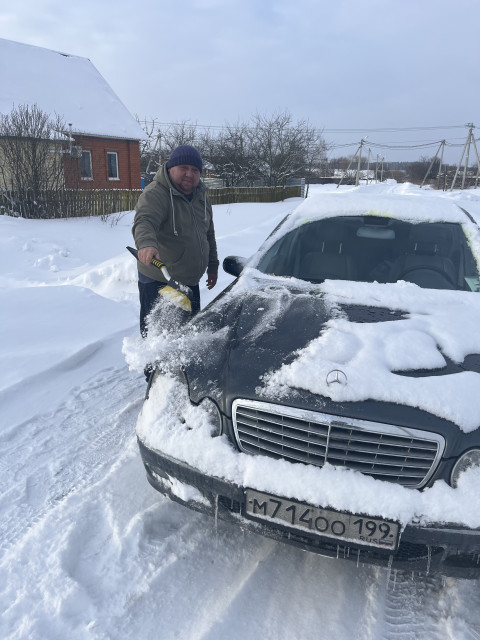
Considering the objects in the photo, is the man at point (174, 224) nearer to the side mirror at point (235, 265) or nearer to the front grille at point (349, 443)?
the side mirror at point (235, 265)

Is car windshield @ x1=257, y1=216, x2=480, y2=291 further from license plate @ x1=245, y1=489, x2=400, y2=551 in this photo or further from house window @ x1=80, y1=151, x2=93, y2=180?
house window @ x1=80, y1=151, x2=93, y2=180

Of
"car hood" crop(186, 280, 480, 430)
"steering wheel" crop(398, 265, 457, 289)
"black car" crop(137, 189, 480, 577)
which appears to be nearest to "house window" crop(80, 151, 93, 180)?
"steering wheel" crop(398, 265, 457, 289)

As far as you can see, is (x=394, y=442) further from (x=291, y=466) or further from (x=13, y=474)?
(x=13, y=474)

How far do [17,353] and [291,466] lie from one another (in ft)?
9.18

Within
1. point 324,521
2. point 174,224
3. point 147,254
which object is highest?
point 174,224

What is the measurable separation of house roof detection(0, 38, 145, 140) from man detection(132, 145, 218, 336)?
2054 centimetres

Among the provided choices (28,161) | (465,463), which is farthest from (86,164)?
(465,463)

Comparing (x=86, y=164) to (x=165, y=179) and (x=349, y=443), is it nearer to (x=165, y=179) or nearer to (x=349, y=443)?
(x=165, y=179)

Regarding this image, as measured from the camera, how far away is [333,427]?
1.78 meters

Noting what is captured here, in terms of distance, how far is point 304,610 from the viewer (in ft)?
5.98

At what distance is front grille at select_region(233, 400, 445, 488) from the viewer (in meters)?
1.74

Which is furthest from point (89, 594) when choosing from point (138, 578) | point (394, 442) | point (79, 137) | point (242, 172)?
point (242, 172)

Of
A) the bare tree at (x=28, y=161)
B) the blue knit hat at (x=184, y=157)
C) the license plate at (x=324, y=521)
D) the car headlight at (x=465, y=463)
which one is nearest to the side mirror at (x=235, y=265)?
the blue knit hat at (x=184, y=157)

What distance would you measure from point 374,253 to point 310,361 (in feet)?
5.23
